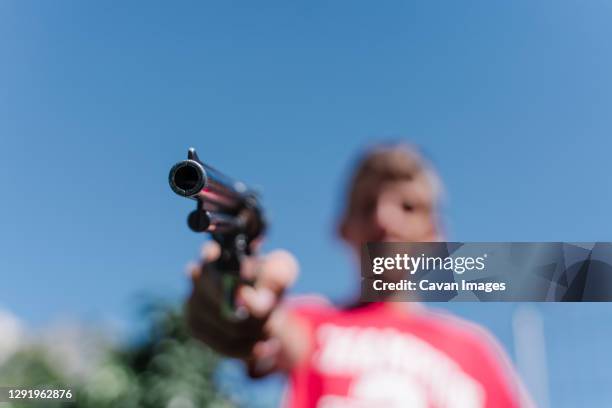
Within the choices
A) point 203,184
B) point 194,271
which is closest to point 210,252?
point 194,271

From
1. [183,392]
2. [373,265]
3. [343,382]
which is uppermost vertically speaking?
[183,392]

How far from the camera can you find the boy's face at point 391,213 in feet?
9.95

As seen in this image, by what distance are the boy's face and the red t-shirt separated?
41cm

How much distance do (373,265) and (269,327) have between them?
0.67 metres

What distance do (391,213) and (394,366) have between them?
0.79 m

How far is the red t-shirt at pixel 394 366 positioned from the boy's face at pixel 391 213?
0.41 m

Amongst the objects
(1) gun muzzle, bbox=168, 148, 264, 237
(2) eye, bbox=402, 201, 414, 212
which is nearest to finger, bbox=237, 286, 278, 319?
(1) gun muzzle, bbox=168, 148, 264, 237

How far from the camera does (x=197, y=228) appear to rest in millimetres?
2266

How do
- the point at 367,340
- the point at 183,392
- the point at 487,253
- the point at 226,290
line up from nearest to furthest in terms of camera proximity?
1. the point at 226,290
2. the point at 367,340
3. the point at 487,253
4. the point at 183,392

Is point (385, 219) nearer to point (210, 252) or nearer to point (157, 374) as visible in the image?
point (210, 252)

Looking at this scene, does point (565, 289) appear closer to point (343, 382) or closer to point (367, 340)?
point (367, 340)

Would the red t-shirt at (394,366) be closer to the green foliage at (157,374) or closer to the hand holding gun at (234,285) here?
the hand holding gun at (234,285)

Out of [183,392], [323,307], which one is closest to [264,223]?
[323,307]

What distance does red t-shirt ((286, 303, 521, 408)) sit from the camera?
247cm
